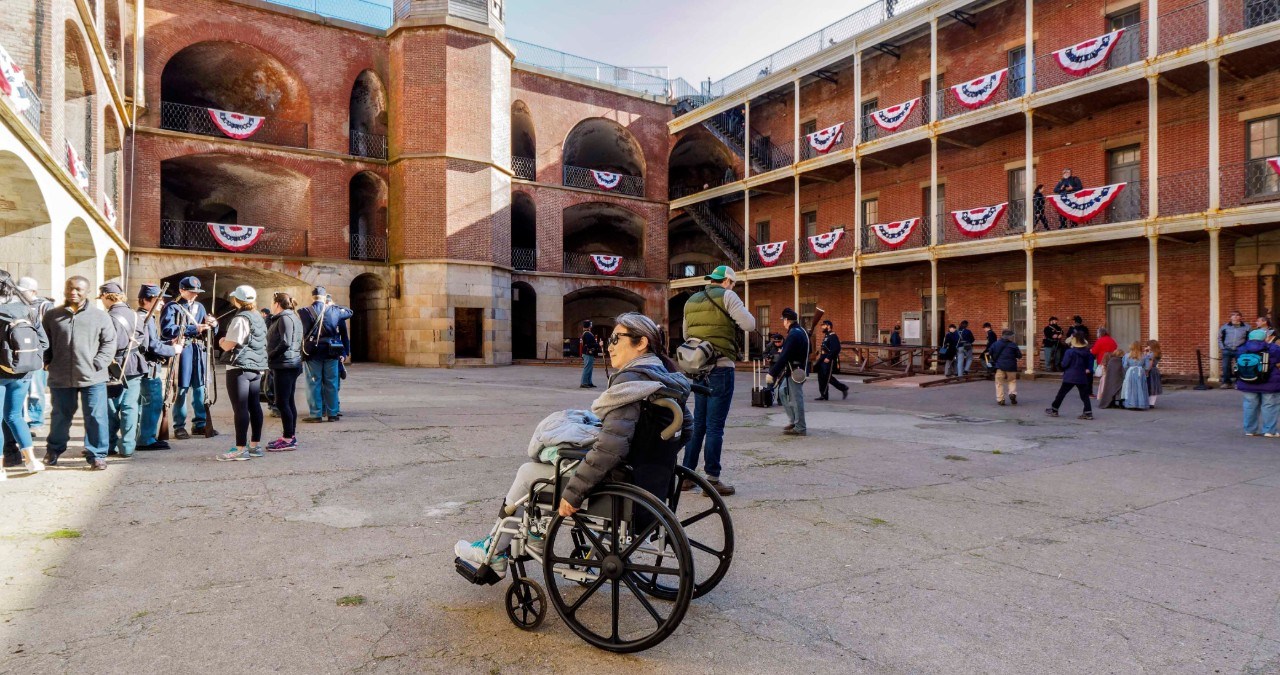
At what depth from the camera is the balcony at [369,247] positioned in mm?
24266

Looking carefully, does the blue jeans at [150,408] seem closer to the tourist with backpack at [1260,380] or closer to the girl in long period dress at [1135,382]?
the tourist with backpack at [1260,380]

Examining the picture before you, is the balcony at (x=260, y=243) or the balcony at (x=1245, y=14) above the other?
the balcony at (x=1245, y=14)

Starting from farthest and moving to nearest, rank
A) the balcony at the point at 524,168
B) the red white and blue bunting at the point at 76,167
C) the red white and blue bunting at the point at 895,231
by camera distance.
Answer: the balcony at the point at 524,168
the red white and blue bunting at the point at 895,231
the red white and blue bunting at the point at 76,167

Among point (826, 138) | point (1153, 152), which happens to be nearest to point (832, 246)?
point (826, 138)

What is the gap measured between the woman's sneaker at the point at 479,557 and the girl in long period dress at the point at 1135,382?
11.8 metres

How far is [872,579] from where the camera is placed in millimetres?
3389

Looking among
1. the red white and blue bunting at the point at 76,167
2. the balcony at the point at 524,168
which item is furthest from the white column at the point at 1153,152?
the red white and blue bunting at the point at 76,167

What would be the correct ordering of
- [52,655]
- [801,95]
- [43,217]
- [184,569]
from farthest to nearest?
[801,95], [43,217], [184,569], [52,655]

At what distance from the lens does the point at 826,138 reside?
22.0 m

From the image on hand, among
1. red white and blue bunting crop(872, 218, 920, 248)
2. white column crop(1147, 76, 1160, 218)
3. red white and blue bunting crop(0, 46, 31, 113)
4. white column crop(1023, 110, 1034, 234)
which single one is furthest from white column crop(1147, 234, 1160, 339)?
red white and blue bunting crop(0, 46, 31, 113)

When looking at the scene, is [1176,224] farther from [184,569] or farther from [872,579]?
[184,569]

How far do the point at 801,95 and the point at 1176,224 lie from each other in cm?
1372

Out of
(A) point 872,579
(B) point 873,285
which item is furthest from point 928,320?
(A) point 872,579

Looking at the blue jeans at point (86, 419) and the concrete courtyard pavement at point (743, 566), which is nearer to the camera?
the concrete courtyard pavement at point (743, 566)
